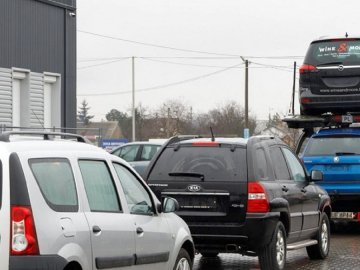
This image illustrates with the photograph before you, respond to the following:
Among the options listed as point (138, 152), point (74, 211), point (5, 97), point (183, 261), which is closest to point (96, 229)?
point (74, 211)

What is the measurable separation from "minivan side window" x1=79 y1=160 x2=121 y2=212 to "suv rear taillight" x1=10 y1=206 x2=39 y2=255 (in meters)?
0.90

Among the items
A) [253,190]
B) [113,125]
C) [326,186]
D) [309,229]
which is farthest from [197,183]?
[113,125]

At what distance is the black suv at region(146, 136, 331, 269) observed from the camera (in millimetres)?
10070

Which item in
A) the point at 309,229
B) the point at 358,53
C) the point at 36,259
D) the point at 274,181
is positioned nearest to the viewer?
the point at 36,259

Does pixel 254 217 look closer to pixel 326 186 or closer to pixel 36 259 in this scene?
pixel 36 259

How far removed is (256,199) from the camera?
32.9 ft

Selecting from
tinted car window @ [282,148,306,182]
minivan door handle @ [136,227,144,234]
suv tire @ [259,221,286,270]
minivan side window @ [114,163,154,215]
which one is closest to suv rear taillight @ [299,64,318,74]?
tinted car window @ [282,148,306,182]

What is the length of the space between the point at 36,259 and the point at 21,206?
393mm

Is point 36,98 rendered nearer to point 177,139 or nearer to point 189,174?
point 177,139

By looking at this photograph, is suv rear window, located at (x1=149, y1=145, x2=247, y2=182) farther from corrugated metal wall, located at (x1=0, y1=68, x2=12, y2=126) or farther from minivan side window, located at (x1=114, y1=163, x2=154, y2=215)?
corrugated metal wall, located at (x1=0, y1=68, x2=12, y2=126)

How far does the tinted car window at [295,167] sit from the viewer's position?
11797 mm

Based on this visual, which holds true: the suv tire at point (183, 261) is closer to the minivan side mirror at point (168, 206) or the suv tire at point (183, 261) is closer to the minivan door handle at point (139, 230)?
the minivan side mirror at point (168, 206)

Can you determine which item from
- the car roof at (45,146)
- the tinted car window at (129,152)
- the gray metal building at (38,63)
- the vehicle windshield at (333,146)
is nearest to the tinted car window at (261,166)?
the car roof at (45,146)

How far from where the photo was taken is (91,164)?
700cm
